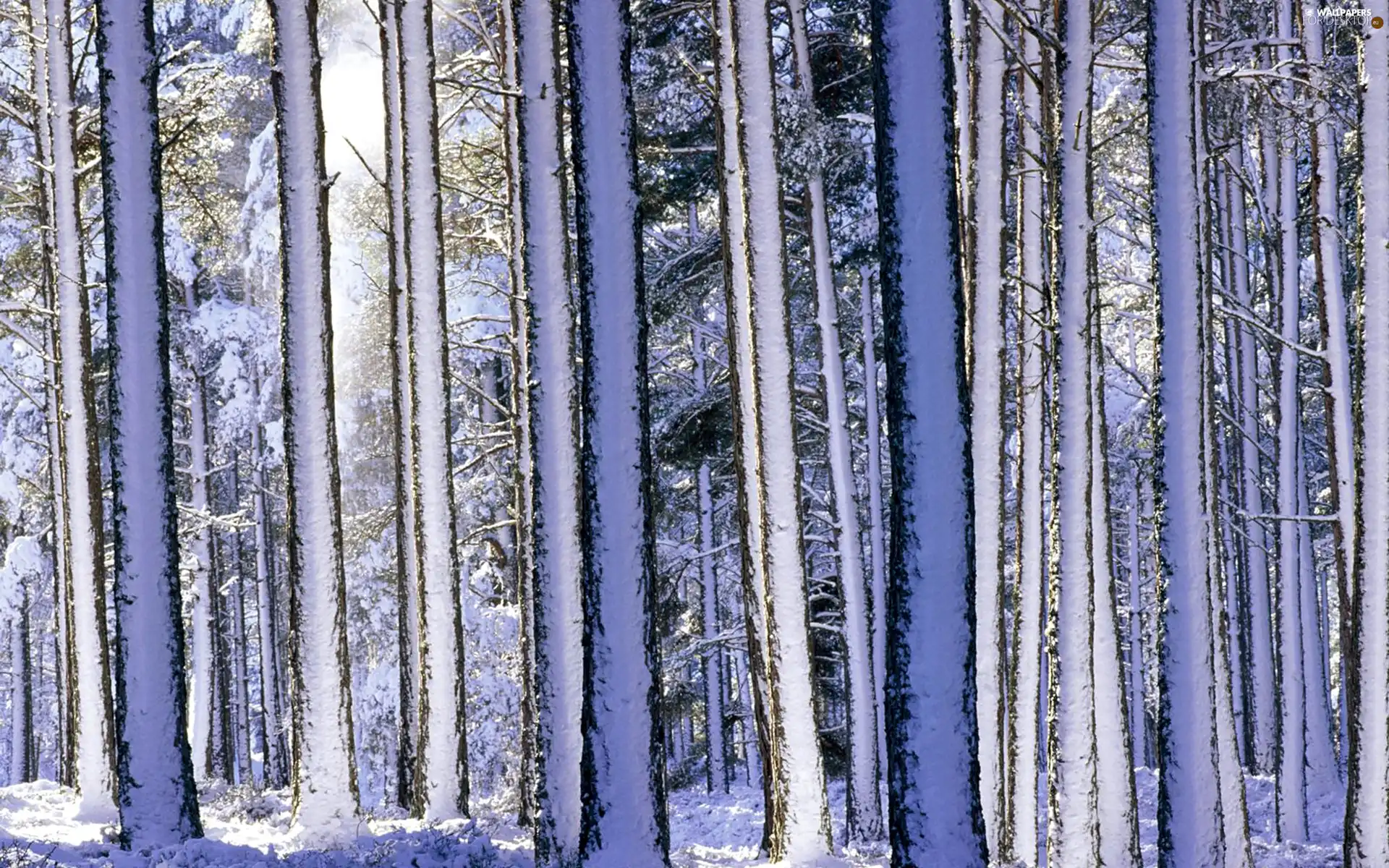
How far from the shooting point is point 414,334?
11.3m

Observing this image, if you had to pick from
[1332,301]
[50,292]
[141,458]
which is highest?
[50,292]

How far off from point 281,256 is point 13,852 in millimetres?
4521

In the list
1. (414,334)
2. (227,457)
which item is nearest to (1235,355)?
(414,334)

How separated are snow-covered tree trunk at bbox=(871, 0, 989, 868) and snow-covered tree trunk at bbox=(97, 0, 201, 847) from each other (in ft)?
15.2

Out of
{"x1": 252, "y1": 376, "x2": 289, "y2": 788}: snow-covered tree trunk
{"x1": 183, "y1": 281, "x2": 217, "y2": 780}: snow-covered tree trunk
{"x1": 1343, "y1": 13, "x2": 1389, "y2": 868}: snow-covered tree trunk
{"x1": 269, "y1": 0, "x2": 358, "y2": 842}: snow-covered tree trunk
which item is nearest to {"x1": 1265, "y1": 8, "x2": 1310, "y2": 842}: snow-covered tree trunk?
{"x1": 1343, "y1": 13, "x2": 1389, "y2": 868}: snow-covered tree trunk

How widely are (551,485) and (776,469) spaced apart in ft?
7.33

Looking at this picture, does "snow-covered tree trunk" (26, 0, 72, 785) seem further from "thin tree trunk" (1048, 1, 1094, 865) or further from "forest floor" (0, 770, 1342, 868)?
"thin tree trunk" (1048, 1, 1094, 865)

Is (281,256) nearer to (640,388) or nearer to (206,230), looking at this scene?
(640,388)

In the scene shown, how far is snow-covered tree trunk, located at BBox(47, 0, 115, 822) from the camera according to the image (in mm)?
11477

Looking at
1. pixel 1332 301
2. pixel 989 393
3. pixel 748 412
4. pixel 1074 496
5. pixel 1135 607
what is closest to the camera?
pixel 1074 496

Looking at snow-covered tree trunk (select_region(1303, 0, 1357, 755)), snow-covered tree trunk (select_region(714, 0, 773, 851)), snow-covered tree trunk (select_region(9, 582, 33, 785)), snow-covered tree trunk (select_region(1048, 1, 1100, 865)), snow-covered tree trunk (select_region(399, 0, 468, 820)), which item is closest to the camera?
snow-covered tree trunk (select_region(1048, 1, 1100, 865))

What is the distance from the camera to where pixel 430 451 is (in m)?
11.2

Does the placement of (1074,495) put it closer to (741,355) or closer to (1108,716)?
(1108,716)

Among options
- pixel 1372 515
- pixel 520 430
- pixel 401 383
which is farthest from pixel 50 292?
pixel 1372 515
